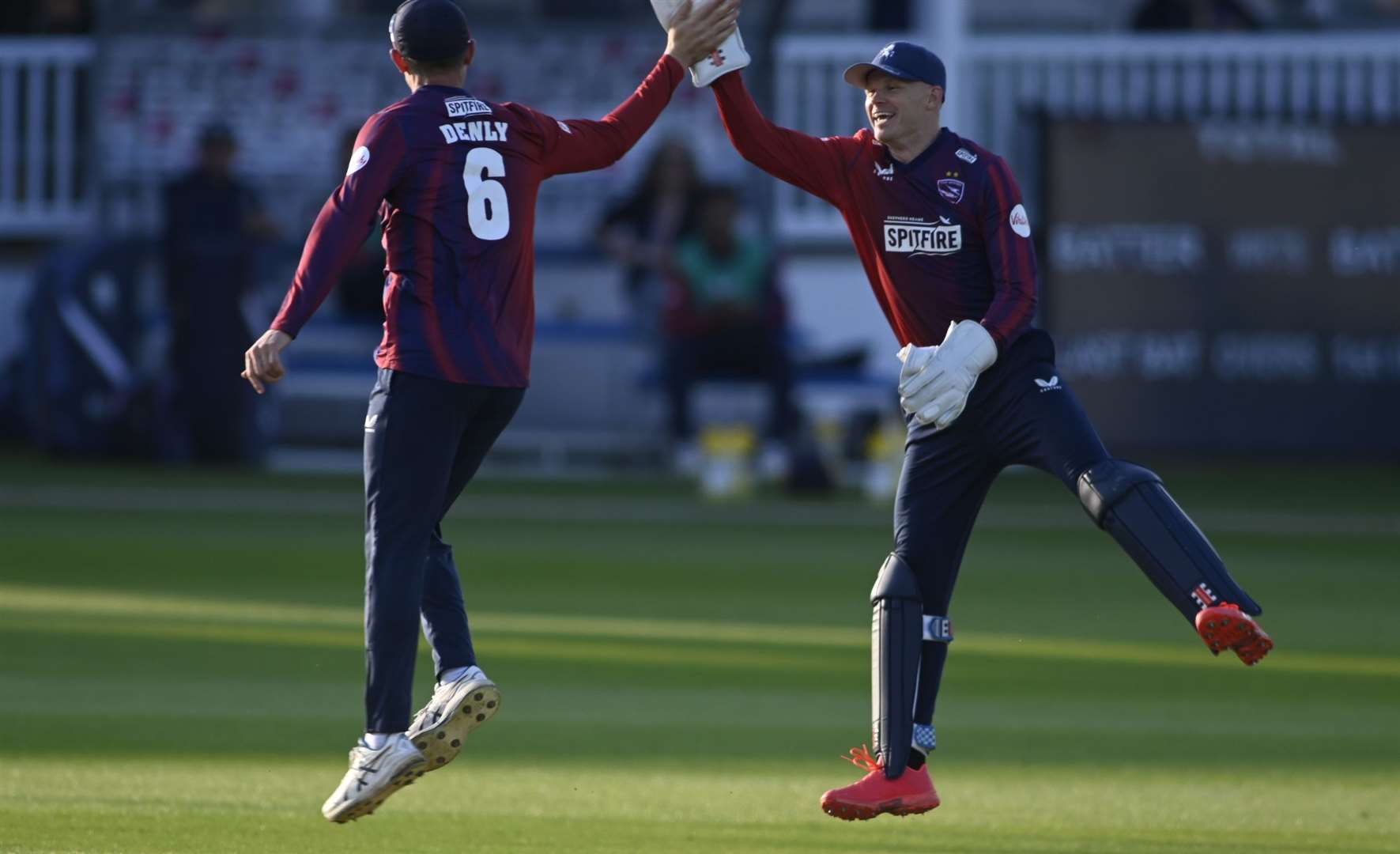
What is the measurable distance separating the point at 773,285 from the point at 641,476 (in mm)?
1849

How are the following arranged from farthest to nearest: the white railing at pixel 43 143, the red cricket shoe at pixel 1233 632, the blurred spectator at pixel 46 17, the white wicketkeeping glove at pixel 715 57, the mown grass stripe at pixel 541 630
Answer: the blurred spectator at pixel 46 17, the white railing at pixel 43 143, the mown grass stripe at pixel 541 630, the white wicketkeeping glove at pixel 715 57, the red cricket shoe at pixel 1233 632

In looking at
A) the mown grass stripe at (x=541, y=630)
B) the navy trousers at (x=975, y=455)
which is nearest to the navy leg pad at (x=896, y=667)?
the navy trousers at (x=975, y=455)

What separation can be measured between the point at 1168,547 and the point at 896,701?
84cm

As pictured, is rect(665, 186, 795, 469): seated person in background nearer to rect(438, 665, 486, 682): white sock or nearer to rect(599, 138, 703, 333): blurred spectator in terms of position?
rect(599, 138, 703, 333): blurred spectator

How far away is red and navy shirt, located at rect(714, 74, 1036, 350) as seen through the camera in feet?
19.3

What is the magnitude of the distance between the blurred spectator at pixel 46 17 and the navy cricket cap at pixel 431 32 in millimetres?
16426

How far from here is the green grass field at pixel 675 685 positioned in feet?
20.7

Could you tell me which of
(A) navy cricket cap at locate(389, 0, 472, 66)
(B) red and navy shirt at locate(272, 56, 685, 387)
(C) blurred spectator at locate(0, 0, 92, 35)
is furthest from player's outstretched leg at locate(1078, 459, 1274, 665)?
(C) blurred spectator at locate(0, 0, 92, 35)

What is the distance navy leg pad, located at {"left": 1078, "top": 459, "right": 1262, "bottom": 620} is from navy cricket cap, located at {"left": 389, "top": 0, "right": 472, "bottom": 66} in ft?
6.55

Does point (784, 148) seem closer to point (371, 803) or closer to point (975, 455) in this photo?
point (975, 455)

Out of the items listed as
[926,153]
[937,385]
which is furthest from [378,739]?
[926,153]

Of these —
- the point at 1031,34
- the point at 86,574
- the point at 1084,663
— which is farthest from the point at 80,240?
the point at 1084,663

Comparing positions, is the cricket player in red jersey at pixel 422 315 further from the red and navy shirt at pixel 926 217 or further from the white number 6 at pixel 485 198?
the red and navy shirt at pixel 926 217

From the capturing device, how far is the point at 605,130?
6.04 meters
